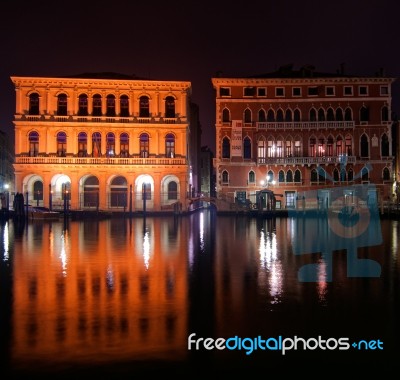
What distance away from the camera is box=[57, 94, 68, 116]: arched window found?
52.8 meters

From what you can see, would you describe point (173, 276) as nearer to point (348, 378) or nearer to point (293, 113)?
point (348, 378)

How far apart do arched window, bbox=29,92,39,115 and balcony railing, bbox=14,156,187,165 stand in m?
4.63

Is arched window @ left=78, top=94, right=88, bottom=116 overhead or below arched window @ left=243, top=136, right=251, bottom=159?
overhead

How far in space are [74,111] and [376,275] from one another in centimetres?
4416

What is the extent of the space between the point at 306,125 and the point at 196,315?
161 feet

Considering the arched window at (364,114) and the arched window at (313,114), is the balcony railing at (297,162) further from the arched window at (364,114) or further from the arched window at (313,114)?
the arched window at (364,114)

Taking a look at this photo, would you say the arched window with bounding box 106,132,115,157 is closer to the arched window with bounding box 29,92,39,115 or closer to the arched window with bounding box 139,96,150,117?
the arched window with bounding box 139,96,150,117

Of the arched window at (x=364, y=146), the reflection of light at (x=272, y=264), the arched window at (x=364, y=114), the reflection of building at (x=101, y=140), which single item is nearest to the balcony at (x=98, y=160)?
the reflection of building at (x=101, y=140)

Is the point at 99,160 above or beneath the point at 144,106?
beneath

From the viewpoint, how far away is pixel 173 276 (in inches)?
507

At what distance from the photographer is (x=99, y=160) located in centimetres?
5234

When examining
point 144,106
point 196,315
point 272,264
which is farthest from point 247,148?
point 196,315

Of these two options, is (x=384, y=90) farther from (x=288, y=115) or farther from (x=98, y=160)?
(x=98, y=160)

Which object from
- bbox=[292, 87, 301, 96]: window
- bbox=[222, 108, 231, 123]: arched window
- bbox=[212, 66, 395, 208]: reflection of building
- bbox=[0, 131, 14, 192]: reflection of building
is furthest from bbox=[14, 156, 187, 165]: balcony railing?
bbox=[0, 131, 14, 192]: reflection of building
